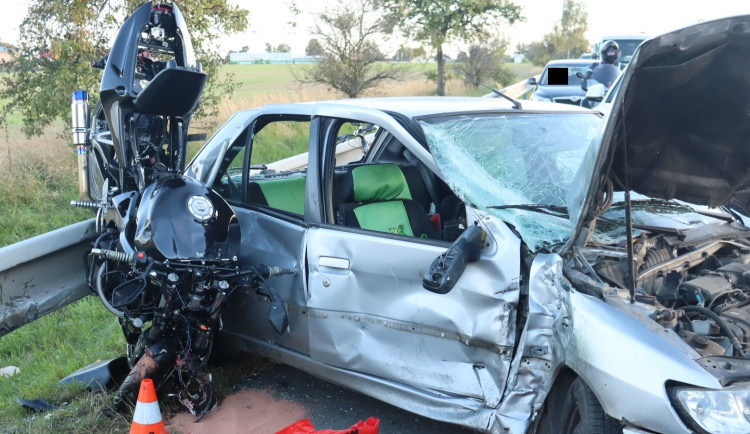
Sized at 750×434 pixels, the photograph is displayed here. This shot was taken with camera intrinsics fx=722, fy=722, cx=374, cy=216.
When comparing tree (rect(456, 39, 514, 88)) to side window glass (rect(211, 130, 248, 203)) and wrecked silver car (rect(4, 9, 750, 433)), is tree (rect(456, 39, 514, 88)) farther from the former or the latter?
wrecked silver car (rect(4, 9, 750, 433))

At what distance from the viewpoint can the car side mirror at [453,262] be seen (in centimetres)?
281

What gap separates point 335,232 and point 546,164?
112 cm

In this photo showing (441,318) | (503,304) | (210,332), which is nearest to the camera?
(503,304)

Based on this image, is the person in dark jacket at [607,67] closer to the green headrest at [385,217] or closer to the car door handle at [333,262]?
the green headrest at [385,217]

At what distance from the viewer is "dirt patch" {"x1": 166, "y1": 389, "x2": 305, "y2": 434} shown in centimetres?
378

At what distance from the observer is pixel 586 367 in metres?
2.54

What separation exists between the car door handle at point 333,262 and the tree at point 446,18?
13913 mm

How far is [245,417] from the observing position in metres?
3.91

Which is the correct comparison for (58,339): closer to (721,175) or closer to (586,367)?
(586,367)

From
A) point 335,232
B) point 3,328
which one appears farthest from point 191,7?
point 335,232

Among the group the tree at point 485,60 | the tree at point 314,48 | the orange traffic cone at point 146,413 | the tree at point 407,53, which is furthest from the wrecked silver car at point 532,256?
the tree at point 485,60

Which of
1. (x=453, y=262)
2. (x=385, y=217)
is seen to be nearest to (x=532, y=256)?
(x=453, y=262)

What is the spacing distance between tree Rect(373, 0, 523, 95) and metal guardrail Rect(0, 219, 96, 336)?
13.2 meters

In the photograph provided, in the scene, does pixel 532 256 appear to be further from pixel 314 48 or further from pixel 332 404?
pixel 314 48
